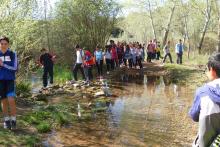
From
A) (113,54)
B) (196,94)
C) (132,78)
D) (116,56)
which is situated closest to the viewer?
(196,94)

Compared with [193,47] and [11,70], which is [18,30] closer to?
[11,70]

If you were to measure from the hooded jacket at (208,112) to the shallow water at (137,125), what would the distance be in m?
5.01

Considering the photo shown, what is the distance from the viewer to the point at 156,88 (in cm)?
1744

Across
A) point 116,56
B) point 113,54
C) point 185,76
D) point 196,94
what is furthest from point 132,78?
point 196,94

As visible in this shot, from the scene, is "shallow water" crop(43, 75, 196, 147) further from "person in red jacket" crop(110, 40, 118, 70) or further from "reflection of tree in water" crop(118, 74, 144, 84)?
"person in red jacket" crop(110, 40, 118, 70)

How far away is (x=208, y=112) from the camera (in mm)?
3328

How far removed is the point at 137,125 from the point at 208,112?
6873mm

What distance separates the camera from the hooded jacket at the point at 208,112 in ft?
10.9

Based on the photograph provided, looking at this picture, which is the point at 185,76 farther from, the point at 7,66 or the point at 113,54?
the point at 7,66

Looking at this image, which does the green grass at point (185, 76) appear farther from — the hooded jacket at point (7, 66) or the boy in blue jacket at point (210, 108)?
the boy in blue jacket at point (210, 108)

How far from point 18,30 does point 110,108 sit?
389 cm

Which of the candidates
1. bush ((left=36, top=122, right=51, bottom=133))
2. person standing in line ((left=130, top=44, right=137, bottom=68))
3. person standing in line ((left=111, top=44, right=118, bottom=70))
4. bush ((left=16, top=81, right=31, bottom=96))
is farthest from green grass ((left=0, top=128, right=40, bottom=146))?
person standing in line ((left=130, top=44, right=137, bottom=68))

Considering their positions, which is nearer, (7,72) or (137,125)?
(7,72)

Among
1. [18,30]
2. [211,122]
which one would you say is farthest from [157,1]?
[211,122]
